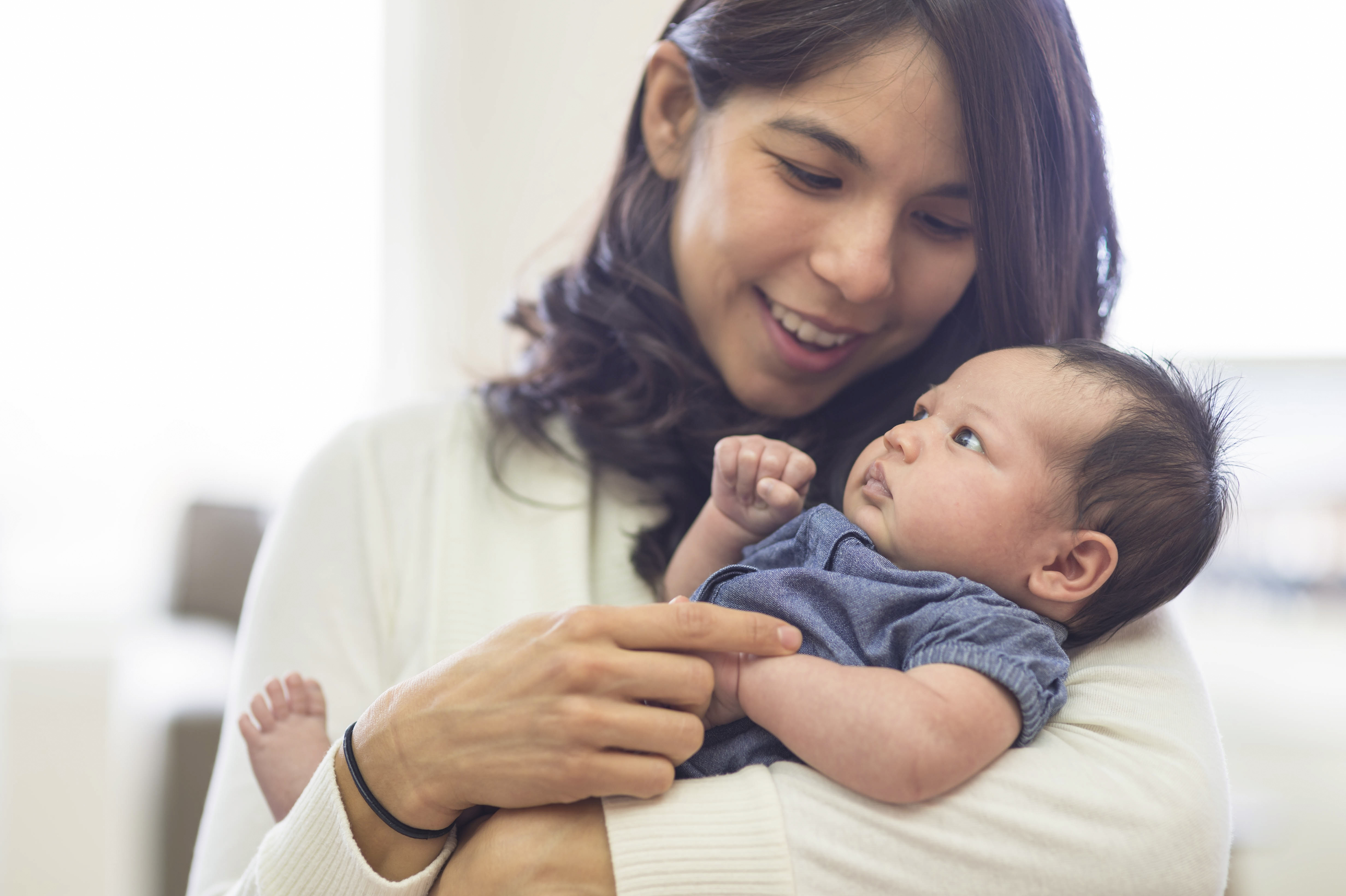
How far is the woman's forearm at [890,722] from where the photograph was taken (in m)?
0.70

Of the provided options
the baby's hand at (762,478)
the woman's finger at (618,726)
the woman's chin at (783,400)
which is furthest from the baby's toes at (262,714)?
the woman's chin at (783,400)

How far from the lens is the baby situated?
2.44 ft

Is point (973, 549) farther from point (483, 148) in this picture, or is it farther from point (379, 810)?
point (483, 148)

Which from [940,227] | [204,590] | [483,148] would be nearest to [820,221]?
[940,227]

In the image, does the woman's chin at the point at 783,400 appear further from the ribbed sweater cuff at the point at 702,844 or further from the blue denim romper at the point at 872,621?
the ribbed sweater cuff at the point at 702,844

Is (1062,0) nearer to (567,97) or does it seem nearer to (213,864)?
(213,864)

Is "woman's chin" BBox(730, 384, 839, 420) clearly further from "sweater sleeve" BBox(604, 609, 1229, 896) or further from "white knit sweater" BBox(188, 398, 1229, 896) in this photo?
"sweater sleeve" BBox(604, 609, 1229, 896)

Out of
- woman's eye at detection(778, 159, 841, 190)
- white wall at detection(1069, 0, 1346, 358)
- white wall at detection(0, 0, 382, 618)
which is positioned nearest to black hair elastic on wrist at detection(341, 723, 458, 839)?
woman's eye at detection(778, 159, 841, 190)

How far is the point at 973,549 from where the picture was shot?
0.85 meters

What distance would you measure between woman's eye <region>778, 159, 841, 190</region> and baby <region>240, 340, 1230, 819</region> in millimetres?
253

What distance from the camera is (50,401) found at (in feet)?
8.01

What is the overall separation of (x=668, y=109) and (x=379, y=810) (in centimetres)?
91

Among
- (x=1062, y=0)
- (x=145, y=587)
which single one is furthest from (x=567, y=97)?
(x=1062, y=0)

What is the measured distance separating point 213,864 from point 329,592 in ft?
1.04
